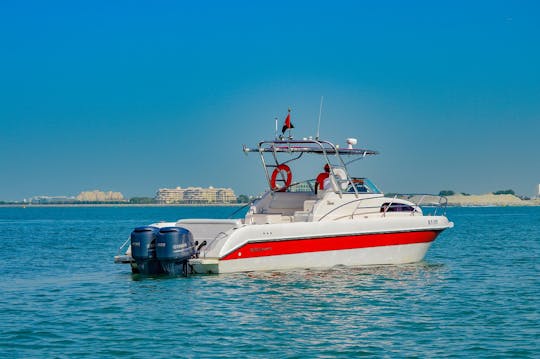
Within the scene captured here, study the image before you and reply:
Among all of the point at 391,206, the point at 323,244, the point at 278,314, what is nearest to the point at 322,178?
the point at 391,206

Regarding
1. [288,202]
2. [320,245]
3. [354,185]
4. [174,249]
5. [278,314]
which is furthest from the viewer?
[288,202]

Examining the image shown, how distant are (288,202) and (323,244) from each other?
303 cm

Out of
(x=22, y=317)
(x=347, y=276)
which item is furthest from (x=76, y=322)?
(x=347, y=276)

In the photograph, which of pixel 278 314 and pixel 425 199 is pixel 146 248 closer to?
pixel 278 314

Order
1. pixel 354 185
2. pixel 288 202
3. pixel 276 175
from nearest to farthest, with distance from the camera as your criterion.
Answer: pixel 354 185
pixel 288 202
pixel 276 175

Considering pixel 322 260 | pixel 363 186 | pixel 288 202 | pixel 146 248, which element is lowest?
pixel 322 260

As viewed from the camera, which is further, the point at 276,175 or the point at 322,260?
the point at 276,175

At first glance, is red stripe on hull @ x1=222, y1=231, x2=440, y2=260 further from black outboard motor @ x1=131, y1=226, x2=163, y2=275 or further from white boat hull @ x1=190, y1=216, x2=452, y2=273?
black outboard motor @ x1=131, y1=226, x2=163, y2=275

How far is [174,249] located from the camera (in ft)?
56.3

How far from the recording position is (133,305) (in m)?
14.7

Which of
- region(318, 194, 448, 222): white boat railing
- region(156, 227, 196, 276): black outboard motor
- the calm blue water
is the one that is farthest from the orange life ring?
region(156, 227, 196, 276): black outboard motor

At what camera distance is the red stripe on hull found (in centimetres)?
1772

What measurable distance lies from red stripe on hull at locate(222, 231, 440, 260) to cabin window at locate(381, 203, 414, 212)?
797 millimetres

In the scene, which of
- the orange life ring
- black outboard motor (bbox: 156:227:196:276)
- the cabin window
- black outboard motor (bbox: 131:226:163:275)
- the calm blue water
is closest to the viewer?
the calm blue water
